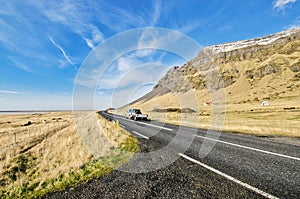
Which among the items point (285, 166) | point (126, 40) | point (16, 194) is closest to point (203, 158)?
point (285, 166)

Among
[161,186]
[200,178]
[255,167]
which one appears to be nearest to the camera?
[161,186]

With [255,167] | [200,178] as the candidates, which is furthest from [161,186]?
[255,167]

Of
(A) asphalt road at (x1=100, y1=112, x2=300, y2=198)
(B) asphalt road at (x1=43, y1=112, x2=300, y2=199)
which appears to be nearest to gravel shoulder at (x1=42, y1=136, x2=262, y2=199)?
(B) asphalt road at (x1=43, y1=112, x2=300, y2=199)

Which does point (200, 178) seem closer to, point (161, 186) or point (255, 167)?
point (161, 186)

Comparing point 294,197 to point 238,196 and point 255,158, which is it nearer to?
point 238,196

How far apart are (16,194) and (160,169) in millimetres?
3657

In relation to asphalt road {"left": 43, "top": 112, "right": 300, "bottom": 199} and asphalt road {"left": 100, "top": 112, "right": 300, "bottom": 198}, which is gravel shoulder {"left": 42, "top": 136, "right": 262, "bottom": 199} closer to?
asphalt road {"left": 43, "top": 112, "right": 300, "bottom": 199}

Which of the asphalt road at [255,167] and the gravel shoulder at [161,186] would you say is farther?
the asphalt road at [255,167]

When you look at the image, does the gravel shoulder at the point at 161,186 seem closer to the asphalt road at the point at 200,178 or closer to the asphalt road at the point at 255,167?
the asphalt road at the point at 200,178

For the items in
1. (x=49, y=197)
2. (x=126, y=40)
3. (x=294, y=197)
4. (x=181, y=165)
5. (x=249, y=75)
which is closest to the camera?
(x=294, y=197)

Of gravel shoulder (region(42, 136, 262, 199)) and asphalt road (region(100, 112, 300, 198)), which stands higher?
gravel shoulder (region(42, 136, 262, 199))

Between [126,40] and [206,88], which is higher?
[206,88]

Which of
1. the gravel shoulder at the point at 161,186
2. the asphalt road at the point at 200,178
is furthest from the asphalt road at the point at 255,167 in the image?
the gravel shoulder at the point at 161,186

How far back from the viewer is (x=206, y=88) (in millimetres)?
134375
